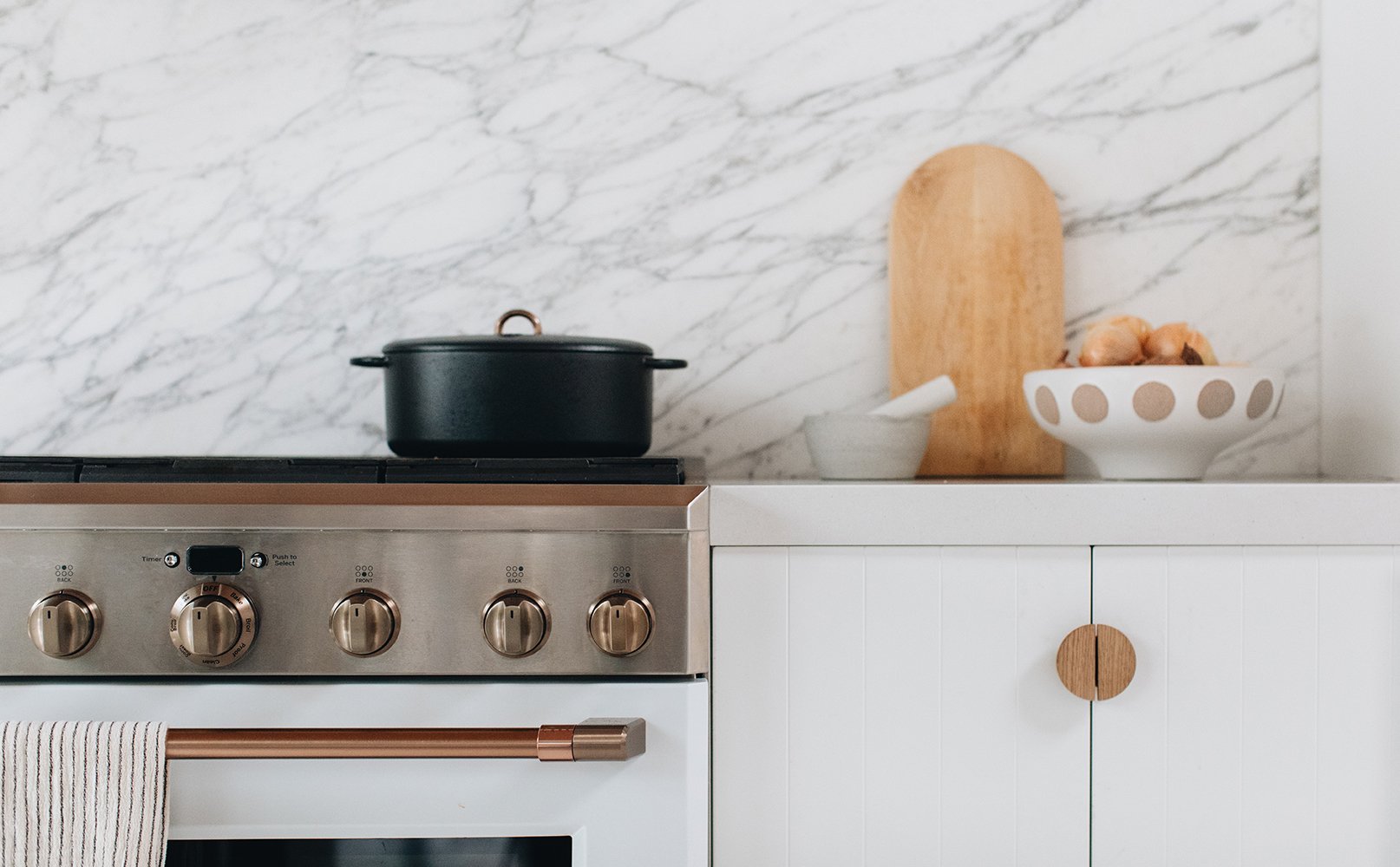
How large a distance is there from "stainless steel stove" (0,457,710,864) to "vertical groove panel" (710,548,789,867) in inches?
2.1

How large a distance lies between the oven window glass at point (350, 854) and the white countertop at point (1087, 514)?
35cm

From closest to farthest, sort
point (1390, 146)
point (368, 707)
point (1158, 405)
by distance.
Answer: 1. point (368, 707)
2. point (1158, 405)
3. point (1390, 146)

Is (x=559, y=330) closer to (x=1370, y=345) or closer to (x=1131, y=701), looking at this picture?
(x=1131, y=701)

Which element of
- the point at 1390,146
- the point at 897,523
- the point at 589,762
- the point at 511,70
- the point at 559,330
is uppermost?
the point at 511,70

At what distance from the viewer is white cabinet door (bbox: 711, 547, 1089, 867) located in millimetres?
976

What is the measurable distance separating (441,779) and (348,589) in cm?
19

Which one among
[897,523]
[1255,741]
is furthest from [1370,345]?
[897,523]

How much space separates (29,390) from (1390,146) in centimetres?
182

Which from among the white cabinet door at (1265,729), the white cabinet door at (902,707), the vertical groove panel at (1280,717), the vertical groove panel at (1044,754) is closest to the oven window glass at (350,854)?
the white cabinet door at (902,707)

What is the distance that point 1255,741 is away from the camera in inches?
38.5

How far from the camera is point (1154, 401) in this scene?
1102mm

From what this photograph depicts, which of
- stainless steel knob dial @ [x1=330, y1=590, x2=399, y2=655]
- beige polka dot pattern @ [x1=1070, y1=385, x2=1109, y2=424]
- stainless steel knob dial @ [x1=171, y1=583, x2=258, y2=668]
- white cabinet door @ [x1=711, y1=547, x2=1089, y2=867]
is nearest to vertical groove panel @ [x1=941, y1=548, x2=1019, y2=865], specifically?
white cabinet door @ [x1=711, y1=547, x2=1089, y2=867]

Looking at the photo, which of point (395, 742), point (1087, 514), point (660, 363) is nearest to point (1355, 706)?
point (1087, 514)

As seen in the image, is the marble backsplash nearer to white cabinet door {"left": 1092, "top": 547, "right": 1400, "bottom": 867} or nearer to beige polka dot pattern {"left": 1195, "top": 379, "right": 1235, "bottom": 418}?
beige polka dot pattern {"left": 1195, "top": 379, "right": 1235, "bottom": 418}
